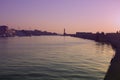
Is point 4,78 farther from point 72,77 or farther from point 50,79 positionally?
point 72,77

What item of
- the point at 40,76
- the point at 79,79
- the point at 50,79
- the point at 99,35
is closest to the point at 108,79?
the point at 79,79

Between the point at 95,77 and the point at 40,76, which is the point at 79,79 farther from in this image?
the point at 40,76

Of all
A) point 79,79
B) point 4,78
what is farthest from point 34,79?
point 79,79

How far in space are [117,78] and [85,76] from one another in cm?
751


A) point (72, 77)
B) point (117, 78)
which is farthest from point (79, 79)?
point (117, 78)

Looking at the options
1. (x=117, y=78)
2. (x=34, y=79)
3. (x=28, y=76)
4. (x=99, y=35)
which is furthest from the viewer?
(x=99, y=35)

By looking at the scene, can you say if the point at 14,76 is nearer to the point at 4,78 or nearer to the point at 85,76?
the point at 4,78

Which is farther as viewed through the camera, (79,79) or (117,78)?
(79,79)

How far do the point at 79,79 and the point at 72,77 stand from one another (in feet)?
3.55

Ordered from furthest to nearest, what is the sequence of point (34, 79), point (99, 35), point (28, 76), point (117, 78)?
point (99, 35) → point (28, 76) → point (34, 79) → point (117, 78)

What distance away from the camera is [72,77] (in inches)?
944

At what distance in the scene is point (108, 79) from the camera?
1784cm

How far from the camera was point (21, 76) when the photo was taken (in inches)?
954

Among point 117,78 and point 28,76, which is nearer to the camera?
point 117,78
